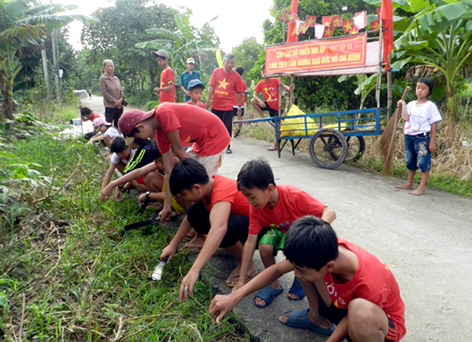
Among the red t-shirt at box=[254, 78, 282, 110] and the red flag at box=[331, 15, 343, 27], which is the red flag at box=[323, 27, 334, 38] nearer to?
the red flag at box=[331, 15, 343, 27]

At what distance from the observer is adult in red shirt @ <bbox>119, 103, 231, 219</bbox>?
9.24ft

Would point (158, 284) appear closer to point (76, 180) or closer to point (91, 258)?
point (91, 258)

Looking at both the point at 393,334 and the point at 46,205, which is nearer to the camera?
the point at 393,334

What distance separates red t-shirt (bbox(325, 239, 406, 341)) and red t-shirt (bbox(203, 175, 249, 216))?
0.86 m

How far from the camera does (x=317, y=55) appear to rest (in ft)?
19.4

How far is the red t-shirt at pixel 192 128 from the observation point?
114 inches

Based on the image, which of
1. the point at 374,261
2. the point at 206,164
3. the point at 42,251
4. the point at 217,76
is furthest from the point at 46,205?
the point at 217,76

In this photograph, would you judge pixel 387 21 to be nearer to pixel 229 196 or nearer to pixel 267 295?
pixel 229 196

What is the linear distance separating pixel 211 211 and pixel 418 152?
3375 millimetres

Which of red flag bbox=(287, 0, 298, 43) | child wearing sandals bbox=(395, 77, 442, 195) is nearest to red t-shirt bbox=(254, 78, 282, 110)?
red flag bbox=(287, 0, 298, 43)

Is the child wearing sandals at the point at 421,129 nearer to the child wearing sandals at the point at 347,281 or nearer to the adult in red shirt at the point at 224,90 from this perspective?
the adult in red shirt at the point at 224,90

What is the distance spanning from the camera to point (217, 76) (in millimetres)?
6426

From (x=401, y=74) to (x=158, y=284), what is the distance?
6.78m

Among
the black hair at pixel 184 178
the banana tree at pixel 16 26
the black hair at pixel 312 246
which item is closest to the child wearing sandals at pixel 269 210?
the black hair at pixel 184 178
